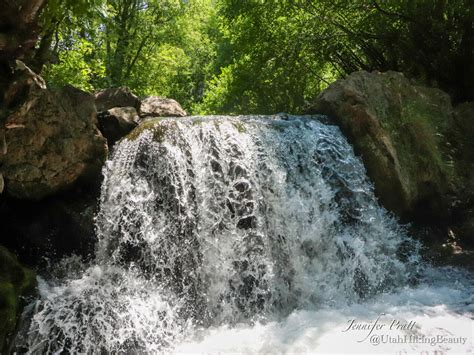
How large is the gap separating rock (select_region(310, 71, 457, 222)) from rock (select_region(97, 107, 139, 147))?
354 centimetres

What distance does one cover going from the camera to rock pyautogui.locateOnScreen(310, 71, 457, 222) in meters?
7.40

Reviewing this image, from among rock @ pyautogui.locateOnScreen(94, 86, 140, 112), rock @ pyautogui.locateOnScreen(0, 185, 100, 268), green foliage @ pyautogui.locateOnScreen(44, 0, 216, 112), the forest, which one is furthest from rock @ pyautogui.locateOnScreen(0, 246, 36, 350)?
green foliage @ pyautogui.locateOnScreen(44, 0, 216, 112)

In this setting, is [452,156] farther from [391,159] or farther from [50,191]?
[50,191]

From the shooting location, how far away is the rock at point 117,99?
8523 millimetres

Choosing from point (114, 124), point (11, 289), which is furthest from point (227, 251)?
point (114, 124)

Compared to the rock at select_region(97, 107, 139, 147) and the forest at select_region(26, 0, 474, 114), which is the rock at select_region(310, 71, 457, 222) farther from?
the rock at select_region(97, 107, 139, 147)

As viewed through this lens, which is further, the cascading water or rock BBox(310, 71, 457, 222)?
rock BBox(310, 71, 457, 222)

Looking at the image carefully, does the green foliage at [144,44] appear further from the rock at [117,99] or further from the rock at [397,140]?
the rock at [397,140]

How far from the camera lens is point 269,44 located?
39.9 feet

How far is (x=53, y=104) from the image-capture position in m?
5.89

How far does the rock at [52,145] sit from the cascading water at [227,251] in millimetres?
452

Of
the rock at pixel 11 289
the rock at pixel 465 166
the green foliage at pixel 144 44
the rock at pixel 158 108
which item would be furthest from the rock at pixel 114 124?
the rock at pixel 465 166

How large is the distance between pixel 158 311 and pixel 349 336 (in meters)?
2.24

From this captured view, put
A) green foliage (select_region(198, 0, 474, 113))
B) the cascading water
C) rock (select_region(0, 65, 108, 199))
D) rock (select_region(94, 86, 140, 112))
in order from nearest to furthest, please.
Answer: the cascading water, rock (select_region(0, 65, 108, 199)), rock (select_region(94, 86, 140, 112)), green foliage (select_region(198, 0, 474, 113))
